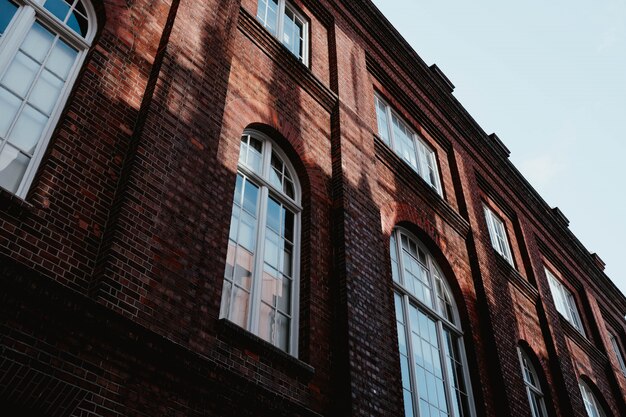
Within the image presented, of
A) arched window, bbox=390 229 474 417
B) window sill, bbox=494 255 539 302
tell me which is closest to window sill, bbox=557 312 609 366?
window sill, bbox=494 255 539 302

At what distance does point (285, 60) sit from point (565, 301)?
1177 centimetres

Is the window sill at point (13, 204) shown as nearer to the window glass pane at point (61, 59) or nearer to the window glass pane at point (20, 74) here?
the window glass pane at point (20, 74)

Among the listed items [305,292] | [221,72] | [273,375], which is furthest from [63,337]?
[221,72]

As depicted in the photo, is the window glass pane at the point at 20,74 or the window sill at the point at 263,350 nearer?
the window glass pane at the point at 20,74

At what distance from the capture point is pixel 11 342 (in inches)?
175

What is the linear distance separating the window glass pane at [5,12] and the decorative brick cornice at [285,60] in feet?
11.7

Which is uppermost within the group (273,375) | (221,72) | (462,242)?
(462,242)

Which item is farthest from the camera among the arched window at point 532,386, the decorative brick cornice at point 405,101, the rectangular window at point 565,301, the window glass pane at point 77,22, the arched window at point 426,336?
the rectangular window at point 565,301

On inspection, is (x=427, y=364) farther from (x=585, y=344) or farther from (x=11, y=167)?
(x=585, y=344)

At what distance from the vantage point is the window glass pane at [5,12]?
6.00 meters

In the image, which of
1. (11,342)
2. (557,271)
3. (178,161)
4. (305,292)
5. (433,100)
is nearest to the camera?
(11,342)

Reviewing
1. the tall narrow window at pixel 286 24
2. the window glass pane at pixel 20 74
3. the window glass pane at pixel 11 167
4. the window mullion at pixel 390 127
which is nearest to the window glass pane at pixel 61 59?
the window glass pane at pixel 20 74

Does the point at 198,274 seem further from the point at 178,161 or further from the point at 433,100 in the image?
the point at 433,100

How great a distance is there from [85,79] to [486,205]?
11.1 meters
